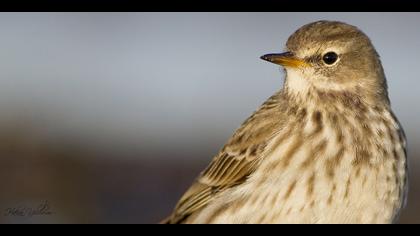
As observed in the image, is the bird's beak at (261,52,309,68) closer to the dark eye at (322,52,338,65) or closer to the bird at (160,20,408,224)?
the bird at (160,20,408,224)

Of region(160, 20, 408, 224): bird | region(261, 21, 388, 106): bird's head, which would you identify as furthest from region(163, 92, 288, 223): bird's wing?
region(261, 21, 388, 106): bird's head

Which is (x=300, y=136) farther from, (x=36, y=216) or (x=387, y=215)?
(x=36, y=216)

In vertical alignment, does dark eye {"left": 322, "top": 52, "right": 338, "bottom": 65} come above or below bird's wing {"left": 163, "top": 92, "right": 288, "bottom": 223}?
above

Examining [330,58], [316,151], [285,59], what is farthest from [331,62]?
[316,151]

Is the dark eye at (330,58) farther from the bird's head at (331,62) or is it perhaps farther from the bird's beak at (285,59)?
the bird's beak at (285,59)

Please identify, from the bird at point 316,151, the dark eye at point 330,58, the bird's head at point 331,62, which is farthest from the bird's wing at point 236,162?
the dark eye at point 330,58

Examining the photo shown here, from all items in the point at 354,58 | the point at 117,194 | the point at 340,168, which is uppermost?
the point at 354,58

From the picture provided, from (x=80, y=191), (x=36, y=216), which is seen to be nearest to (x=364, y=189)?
(x=36, y=216)
